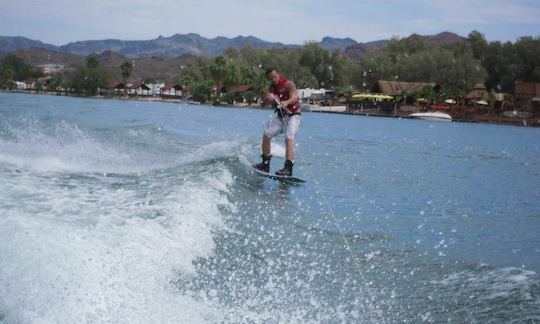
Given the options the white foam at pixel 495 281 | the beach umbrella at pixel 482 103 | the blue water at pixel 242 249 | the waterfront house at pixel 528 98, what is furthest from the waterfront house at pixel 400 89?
the white foam at pixel 495 281

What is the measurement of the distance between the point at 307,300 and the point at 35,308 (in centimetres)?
205

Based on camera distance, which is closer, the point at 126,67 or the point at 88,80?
the point at 88,80

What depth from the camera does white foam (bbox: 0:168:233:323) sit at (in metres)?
3.71

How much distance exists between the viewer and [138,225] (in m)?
5.68

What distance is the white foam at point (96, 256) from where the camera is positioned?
12.2 feet

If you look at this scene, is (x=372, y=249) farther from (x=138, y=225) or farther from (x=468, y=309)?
(x=138, y=225)

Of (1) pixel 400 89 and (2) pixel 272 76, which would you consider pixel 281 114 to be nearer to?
(2) pixel 272 76

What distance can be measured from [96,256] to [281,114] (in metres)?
9.12

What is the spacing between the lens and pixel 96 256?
4375 mm

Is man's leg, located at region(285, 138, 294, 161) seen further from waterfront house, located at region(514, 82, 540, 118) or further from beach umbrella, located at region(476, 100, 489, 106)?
waterfront house, located at region(514, 82, 540, 118)

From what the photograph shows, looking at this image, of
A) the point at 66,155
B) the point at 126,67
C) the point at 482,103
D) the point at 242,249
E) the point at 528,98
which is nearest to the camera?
the point at 242,249

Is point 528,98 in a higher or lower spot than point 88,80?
lower

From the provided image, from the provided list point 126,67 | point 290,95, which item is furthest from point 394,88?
point 290,95

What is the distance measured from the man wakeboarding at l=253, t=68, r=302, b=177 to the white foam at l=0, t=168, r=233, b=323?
19.4ft
